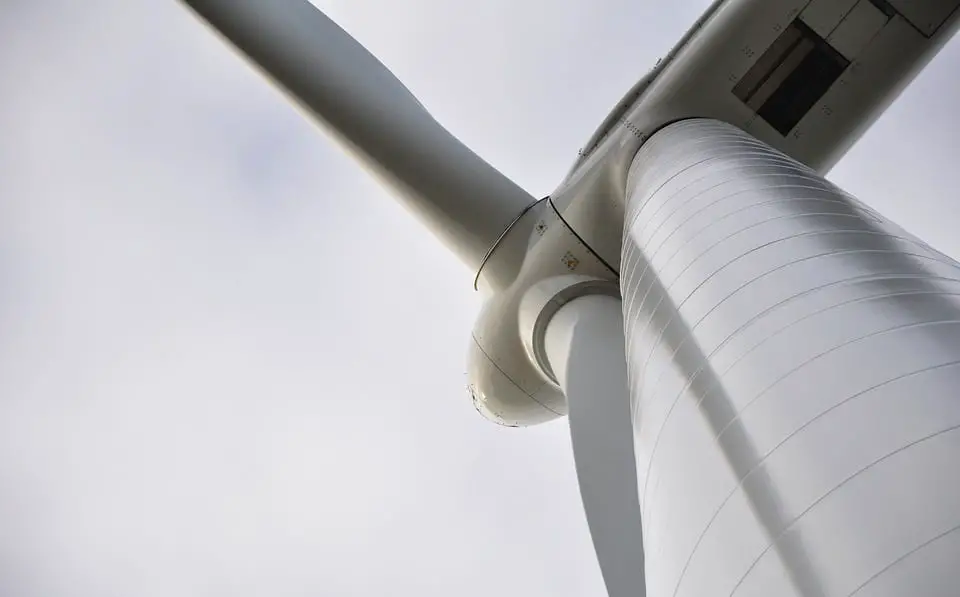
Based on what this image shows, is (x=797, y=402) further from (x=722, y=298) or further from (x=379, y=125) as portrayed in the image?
(x=379, y=125)

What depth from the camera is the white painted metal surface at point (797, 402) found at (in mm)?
2059

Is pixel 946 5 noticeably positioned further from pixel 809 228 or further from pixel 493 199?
pixel 809 228

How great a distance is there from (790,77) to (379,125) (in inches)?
157

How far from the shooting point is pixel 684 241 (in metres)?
4.19

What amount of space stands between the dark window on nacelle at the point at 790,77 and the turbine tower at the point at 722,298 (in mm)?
18

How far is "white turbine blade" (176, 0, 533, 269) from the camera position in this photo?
351 inches

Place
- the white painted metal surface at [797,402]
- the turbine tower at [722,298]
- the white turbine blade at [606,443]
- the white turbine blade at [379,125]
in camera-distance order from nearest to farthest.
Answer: the white painted metal surface at [797,402] < the turbine tower at [722,298] < the white turbine blade at [606,443] < the white turbine blade at [379,125]

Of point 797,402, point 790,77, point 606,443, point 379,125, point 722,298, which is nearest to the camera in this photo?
point 797,402

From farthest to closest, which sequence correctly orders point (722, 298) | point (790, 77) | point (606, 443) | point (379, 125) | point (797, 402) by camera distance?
point (379, 125) → point (790, 77) → point (606, 443) → point (722, 298) → point (797, 402)

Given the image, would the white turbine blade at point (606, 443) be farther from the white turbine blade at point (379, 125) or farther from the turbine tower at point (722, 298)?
the white turbine blade at point (379, 125)

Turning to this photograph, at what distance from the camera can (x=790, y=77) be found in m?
7.88

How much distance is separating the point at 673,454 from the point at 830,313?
0.74 metres

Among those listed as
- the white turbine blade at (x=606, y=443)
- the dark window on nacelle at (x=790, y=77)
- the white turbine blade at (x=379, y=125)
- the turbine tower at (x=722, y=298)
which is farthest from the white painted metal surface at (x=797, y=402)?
the white turbine blade at (x=379, y=125)

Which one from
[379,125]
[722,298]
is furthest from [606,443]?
[379,125]
